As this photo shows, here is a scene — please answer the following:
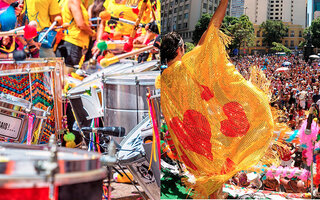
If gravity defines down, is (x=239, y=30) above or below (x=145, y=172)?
above

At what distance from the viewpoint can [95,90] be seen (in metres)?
2.41

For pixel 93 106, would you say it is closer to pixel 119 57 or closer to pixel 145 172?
pixel 119 57

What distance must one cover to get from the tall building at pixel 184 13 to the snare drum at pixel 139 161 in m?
0.79

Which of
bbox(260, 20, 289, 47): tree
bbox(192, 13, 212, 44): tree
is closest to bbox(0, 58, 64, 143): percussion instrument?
bbox(192, 13, 212, 44): tree

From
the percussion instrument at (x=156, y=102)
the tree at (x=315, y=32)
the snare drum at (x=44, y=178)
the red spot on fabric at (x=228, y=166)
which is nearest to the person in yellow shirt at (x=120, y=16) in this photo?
the percussion instrument at (x=156, y=102)

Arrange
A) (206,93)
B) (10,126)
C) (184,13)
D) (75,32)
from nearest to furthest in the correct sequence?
1. (10,126)
2. (75,32)
3. (206,93)
4. (184,13)

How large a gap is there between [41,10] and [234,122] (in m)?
1.60

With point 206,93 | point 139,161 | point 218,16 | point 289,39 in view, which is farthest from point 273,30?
point 139,161

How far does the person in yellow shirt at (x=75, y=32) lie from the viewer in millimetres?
2367

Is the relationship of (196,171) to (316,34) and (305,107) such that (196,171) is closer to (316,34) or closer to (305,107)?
(305,107)

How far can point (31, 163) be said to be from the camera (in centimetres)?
106

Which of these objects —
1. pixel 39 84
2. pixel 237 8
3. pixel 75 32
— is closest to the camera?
pixel 39 84

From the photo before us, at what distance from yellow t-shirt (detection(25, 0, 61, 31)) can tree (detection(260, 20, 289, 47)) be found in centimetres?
178

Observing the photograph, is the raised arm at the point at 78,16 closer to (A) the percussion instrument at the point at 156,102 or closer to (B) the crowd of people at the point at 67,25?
(B) the crowd of people at the point at 67,25
